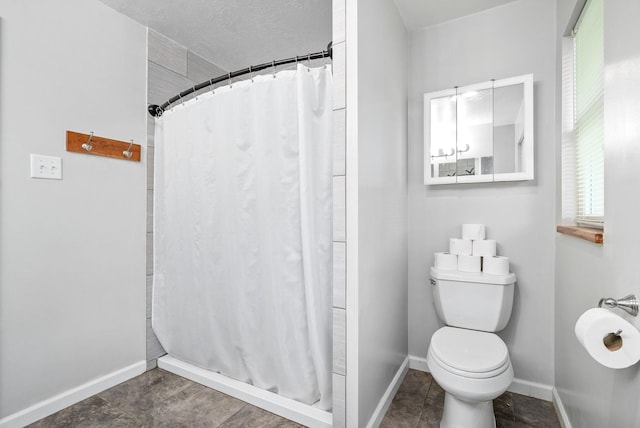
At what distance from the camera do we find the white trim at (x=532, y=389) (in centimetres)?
176

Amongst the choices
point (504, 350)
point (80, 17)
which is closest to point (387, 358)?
point (504, 350)

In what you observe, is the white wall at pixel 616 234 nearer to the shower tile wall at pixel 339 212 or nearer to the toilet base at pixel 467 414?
the toilet base at pixel 467 414

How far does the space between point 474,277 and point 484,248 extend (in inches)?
7.6

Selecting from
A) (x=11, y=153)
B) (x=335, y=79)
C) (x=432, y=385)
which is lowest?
(x=432, y=385)

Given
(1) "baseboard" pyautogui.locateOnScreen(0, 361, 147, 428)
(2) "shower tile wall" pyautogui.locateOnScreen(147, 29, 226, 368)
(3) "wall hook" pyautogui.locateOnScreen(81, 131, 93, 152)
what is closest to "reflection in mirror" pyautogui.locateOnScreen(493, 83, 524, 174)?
(2) "shower tile wall" pyautogui.locateOnScreen(147, 29, 226, 368)

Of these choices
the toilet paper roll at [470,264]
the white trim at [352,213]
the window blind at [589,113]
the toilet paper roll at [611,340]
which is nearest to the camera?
the toilet paper roll at [611,340]

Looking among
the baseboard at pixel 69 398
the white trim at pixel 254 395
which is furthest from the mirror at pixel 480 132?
the baseboard at pixel 69 398

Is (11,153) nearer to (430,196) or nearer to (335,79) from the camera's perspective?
(335,79)

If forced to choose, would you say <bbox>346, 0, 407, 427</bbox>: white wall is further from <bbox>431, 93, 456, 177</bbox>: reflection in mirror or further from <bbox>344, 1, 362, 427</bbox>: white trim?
<bbox>431, 93, 456, 177</bbox>: reflection in mirror

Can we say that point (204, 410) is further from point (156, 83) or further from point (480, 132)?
point (480, 132)

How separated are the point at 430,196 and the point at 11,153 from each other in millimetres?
2270

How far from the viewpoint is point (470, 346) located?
57.0 inches

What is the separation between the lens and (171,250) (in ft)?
6.59

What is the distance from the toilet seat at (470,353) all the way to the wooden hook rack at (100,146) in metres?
2.05
